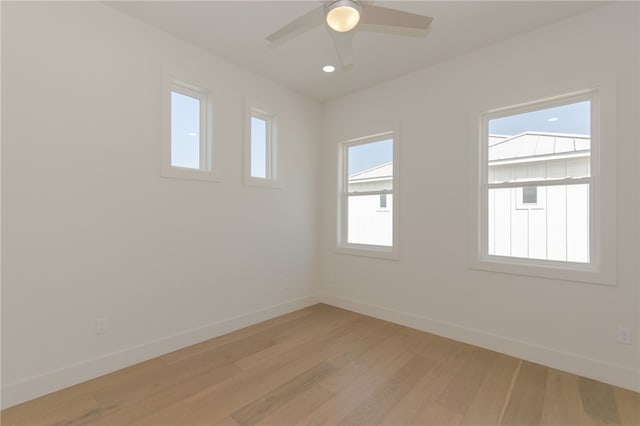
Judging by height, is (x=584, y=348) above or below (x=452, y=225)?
below

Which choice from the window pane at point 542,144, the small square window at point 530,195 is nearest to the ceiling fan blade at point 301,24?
the window pane at point 542,144

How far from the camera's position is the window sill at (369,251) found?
141 inches

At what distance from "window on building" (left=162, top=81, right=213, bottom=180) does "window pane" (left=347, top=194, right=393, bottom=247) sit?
2055mm

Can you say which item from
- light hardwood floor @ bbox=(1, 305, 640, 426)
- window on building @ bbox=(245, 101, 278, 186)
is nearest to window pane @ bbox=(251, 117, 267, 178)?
window on building @ bbox=(245, 101, 278, 186)

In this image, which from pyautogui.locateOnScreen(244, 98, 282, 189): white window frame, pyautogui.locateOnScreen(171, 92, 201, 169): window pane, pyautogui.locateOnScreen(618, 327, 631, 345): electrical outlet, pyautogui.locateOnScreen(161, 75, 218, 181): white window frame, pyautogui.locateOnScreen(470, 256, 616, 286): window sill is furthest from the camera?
→ pyautogui.locateOnScreen(244, 98, 282, 189): white window frame

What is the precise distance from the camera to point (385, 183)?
150 inches

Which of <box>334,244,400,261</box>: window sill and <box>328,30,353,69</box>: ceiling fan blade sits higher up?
<box>328,30,353,69</box>: ceiling fan blade

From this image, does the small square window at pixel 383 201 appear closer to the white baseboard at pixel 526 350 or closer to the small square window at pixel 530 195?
the white baseboard at pixel 526 350

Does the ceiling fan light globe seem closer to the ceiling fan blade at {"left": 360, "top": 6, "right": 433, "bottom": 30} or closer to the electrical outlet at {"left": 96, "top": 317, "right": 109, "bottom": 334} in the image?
the ceiling fan blade at {"left": 360, "top": 6, "right": 433, "bottom": 30}

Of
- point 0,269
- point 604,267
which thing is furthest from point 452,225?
point 0,269

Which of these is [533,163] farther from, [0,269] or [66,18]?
[0,269]

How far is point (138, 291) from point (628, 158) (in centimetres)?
420

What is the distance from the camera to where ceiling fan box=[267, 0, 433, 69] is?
5.55 feet

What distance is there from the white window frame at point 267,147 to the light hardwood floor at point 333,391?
1.86 m
